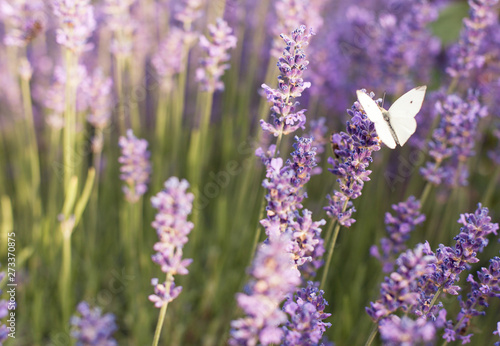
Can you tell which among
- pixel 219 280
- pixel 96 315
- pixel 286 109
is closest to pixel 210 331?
pixel 219 280

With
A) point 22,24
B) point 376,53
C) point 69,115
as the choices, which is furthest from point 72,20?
point 376,53

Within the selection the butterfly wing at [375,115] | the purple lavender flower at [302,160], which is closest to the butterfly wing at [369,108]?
the butterfly wing at [375,115]

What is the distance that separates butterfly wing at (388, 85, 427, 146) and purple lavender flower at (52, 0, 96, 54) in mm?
1113

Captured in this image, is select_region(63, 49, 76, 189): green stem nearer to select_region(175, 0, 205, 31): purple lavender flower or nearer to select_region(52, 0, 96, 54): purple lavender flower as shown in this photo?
select_region(52, 0, 96, 54): purple lavender flower

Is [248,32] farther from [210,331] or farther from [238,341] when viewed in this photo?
[238,341]

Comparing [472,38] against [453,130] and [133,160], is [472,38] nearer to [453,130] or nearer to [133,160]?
[453,130]

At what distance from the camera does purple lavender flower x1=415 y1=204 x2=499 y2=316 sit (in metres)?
1.07

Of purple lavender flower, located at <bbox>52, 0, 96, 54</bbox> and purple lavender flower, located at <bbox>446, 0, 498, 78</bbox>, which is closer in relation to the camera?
purple lavender flower, located at <bbox>52, 0, 96, 54</bbox>

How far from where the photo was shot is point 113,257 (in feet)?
7.58

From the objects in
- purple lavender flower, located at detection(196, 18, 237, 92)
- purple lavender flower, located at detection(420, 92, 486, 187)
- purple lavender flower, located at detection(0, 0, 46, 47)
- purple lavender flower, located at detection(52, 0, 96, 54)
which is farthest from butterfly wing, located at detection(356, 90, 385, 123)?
purple lavender flower, located at detection(0, 0, 46, 47)

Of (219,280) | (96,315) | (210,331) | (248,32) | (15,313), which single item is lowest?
(15,313)

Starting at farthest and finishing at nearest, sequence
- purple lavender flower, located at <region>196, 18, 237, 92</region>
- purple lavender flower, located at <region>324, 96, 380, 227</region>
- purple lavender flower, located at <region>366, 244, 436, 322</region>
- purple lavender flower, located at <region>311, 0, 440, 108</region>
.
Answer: purple lavender flower, located at <region>311, 0, 440, 108</region>, purple lavender flower, located at <region>196, 18, 237, 92</region>, purple lavender flower, located at <region>324, 96, 380, 227</region>, purple lavender flower, located at <region>366, 244, 436, 322</region>

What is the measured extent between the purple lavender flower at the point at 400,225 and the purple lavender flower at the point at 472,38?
0.76m

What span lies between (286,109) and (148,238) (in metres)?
1.39
